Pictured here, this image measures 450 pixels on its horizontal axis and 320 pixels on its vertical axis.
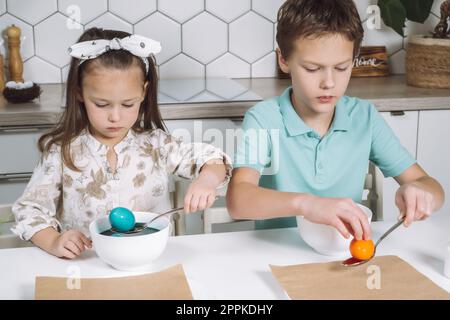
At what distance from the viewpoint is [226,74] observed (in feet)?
8.19

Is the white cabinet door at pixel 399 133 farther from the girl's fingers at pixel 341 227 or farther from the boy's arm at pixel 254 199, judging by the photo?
the girl's fingers at pixel 341 227

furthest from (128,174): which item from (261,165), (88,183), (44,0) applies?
(44,0)

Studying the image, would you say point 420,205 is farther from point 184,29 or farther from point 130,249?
point 184,29

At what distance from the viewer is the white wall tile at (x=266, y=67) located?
2.50 meters

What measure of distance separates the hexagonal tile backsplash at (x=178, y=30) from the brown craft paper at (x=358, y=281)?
1.54 meters

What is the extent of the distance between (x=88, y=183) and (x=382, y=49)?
1.48 metres

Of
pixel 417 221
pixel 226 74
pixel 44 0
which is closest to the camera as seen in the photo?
pixel 417 221

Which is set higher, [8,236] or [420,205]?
[420,205]

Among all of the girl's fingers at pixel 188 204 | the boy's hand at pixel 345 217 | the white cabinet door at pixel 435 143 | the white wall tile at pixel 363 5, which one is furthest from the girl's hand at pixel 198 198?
the white wall tile at pixel 363 5

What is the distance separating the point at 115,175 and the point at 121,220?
44 centimetres

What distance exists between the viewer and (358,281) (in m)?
0.98

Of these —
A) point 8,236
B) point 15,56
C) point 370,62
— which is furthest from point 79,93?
point 370,62

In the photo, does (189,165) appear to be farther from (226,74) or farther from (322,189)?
(226,74)

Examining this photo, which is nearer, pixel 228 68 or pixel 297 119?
pixel 297 119
